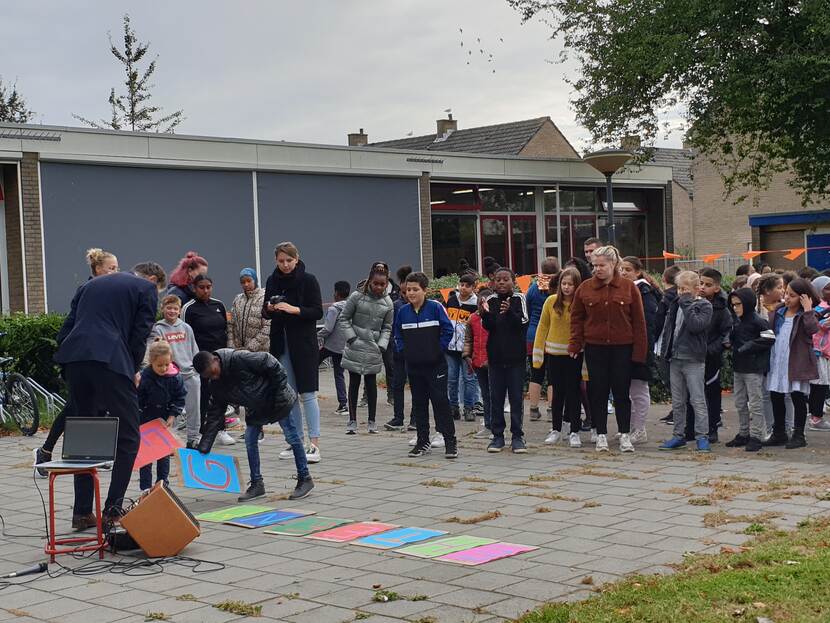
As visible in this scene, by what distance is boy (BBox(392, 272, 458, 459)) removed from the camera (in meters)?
10.8

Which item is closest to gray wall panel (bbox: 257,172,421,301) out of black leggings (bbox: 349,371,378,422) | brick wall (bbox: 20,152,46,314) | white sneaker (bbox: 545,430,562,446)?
brick wall (bbox: 20,152,46,314)

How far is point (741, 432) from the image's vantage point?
1070 cm

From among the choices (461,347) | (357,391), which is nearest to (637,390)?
(461,347)

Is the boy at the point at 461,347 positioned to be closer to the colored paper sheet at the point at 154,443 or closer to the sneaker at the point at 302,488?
the sneaker at the point at 302,488

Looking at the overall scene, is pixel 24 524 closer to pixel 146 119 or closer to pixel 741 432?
pixel 741 432

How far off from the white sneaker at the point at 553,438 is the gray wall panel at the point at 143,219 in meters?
11.1

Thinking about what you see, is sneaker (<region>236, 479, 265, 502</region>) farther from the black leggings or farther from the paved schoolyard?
the black leggings

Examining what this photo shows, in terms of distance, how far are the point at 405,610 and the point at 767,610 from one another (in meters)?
1.76

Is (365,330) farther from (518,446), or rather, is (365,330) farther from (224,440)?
(518,446)

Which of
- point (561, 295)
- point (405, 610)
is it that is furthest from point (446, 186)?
point (405, 610)

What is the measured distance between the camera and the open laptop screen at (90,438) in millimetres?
6871

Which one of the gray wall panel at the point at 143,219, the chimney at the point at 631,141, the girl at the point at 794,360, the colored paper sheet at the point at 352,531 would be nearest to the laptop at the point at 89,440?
the colored paper sheet at the point at 352,531

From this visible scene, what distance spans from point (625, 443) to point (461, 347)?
289cm

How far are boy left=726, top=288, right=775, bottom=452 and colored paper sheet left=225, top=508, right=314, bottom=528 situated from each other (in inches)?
183
